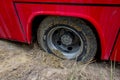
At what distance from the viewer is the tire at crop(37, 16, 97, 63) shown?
2734mm

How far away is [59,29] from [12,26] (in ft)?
2.34

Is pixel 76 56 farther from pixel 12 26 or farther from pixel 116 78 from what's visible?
pixel 12 26

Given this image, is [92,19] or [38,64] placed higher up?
[92,19]

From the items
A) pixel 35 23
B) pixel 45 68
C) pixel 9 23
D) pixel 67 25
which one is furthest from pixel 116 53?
pixel 9 23

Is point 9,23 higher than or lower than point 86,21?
lower

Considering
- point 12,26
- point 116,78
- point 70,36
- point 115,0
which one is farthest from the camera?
point 12,26

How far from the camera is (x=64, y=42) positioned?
3.06 metres

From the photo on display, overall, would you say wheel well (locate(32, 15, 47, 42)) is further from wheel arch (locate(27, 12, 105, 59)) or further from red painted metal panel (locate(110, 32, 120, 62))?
red painted metal panel (locate(110, 32, 120, 62))

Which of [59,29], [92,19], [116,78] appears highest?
[92,19]

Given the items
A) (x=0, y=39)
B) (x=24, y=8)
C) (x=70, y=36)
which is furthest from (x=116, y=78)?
(x=0, y=39)

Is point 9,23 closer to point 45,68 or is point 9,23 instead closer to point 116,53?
point 45,68

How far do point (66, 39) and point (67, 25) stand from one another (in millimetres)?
285

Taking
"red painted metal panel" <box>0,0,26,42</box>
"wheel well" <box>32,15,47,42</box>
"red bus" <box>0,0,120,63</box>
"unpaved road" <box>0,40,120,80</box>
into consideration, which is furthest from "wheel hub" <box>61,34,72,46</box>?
"red painted metal panel" <box>0,0,26,42</box>

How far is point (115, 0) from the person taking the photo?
2.24 metres
